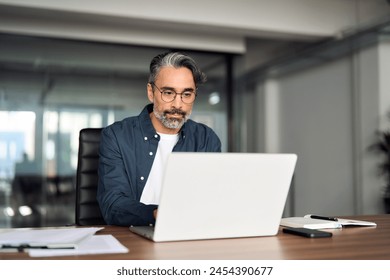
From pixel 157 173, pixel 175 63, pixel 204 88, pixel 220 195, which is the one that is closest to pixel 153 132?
pixel 157 173

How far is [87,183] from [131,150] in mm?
339

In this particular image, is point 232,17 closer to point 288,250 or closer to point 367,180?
point 367,180

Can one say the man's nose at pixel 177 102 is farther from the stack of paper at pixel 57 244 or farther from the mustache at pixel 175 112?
the stack of paper at pixel 57 244

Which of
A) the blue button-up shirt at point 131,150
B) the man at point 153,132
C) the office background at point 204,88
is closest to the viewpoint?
the blue button-up shirt at point 131,150

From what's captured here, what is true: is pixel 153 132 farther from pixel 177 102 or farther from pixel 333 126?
pixel 333 126

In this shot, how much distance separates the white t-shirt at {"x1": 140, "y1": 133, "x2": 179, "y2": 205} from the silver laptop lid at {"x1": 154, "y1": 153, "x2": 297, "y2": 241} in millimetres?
945

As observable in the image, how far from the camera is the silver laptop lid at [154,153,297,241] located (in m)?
1.31

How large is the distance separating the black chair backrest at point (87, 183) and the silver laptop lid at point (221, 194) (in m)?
1.19

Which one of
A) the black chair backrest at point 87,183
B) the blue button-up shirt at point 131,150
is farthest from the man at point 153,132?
the black chair backrest at point 87,183

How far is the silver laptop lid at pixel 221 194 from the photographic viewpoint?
1.31 metres

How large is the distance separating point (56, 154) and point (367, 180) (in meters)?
4.01

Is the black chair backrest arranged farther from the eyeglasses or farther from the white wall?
the white wall

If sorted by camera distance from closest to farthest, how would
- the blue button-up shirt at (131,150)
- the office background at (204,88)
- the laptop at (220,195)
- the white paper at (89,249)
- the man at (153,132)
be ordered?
the white paper at (89,249) < the laptop at (220,195) < the blue button-up shirt at (131,150) < the man at (153,132) < the office background at (204,88)
